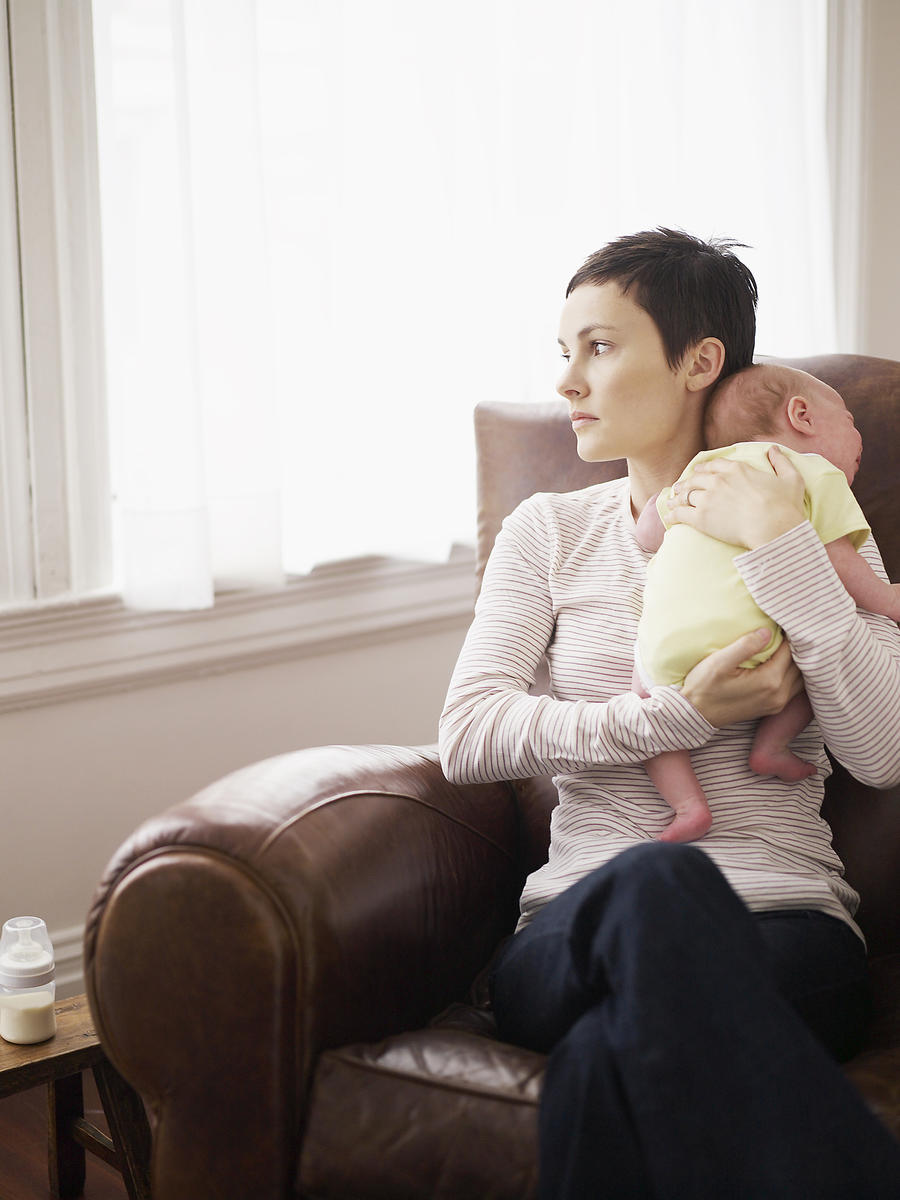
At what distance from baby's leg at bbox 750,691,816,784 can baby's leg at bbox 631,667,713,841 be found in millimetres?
76

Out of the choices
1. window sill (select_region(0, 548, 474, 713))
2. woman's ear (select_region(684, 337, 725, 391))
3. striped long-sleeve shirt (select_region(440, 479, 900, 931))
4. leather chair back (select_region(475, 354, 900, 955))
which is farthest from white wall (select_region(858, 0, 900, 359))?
striped long-sleeve shirt (select_region(440, 479, 900, 931))

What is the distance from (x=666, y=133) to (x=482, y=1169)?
2197mm

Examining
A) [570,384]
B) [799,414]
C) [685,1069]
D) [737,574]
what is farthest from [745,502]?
[685,1069]

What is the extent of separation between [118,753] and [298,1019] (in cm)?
100

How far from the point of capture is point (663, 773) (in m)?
1.29

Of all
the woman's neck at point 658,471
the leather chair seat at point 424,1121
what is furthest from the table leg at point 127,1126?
the woman's neck at point 658,471

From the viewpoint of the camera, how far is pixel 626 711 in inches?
49.9

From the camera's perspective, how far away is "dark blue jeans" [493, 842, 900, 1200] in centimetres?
88

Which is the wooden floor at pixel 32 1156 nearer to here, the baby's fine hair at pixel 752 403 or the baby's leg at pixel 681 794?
the baby's leg at pixel 681 794

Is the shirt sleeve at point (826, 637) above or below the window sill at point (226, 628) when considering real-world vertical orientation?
above

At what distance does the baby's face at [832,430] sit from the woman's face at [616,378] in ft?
0.52

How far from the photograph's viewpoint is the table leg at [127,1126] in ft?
4.91

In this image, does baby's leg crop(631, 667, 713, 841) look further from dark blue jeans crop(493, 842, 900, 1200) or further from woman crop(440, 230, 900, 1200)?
dark blue jeans crop(493, 842, 900, 1200)

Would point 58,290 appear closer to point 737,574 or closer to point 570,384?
point 570,384
